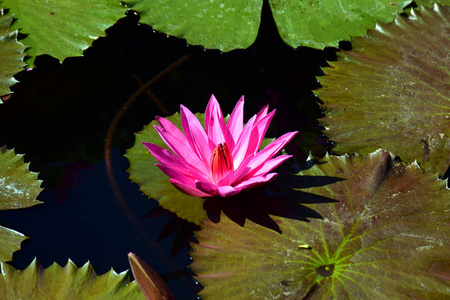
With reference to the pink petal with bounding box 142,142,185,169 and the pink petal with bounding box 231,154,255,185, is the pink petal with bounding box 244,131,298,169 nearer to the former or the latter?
the pink petal with bounding box 231,154,255,185

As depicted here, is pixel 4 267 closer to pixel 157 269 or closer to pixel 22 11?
pixel 157 269

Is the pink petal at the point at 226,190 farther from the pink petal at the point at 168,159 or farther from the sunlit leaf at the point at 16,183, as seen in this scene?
the sunlit leaf at the point at 16,183

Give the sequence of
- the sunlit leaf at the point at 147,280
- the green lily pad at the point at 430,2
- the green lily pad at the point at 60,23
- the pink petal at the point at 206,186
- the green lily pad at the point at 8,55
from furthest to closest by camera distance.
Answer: the green lily pad at the point at 430,2 → the green lily pad at the point at 60,23 → the green lily pad at the point at 8,55 → the pink petal at the point at 206,186 → the sunlit leaf at the point at 147,280

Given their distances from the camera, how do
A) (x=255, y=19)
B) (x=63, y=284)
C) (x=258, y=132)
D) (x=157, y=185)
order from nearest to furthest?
(x=63, y=284)
(x=258, y=132)
(x=157, y=185)
(x=255, y=19)

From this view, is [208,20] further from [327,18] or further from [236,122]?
[236,122]

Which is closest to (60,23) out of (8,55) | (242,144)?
(8,55)

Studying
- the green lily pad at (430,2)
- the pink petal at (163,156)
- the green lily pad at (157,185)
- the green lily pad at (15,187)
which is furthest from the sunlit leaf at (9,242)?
the green lily pad at (430,2)

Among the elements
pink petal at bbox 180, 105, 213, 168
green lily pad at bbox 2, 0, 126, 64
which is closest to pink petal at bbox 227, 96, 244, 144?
pink petal at bbox 180, 105, 213, 168
